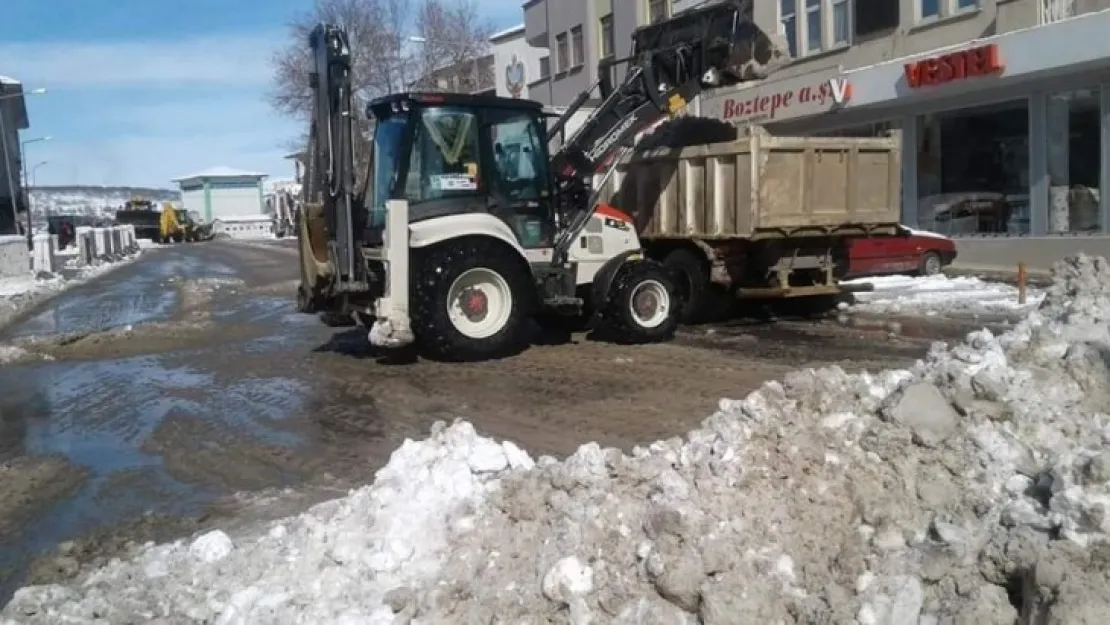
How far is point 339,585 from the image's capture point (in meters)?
4.75

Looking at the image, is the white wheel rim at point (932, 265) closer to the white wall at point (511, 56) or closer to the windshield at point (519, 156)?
the windshield at point (519, 156)

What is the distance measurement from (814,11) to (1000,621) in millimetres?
22163

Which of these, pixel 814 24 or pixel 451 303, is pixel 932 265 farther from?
pixel 451 303

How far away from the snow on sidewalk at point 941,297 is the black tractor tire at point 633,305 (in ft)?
12.5

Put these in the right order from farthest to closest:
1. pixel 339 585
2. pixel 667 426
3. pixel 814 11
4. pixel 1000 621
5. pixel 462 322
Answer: pixel 814 11 → pixel 462 322 → pixel 667 426 → pixel 339 585 → pixel 1000 621

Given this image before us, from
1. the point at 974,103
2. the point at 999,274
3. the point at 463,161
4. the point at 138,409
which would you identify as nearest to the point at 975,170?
the point at 974,103

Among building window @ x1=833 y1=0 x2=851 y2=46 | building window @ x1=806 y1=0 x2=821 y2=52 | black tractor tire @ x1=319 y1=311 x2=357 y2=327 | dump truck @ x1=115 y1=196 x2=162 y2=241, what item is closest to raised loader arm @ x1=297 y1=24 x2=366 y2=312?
black tractor tire @ x1=319 y1=311 x2=357 y2=327

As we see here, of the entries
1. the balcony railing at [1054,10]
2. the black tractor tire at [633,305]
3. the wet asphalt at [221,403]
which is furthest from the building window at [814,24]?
the black tractor tire at [633,305]

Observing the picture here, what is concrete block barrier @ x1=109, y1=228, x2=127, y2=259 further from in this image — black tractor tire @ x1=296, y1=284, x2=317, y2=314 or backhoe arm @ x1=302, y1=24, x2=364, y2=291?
backhoe arm @ x1=302, y1=24, x2=364, y2=291

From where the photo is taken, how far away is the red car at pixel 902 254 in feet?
53.7

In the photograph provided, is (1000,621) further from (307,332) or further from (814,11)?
(814,11)

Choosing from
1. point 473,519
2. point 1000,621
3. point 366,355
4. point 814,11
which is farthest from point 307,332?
point 814,11

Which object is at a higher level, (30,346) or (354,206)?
(354,206)

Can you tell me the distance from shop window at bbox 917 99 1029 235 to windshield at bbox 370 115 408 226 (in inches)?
520
